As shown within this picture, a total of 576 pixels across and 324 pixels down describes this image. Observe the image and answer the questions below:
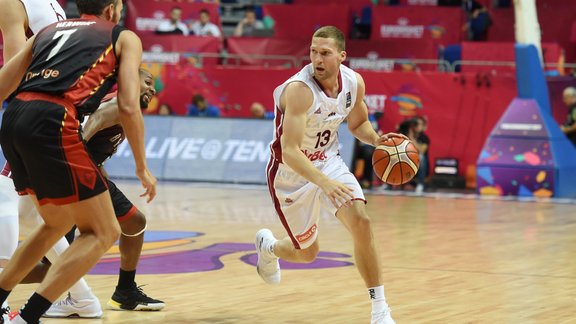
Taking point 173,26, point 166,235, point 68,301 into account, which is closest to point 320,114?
point 68,301

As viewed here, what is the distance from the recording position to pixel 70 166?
18.5ft

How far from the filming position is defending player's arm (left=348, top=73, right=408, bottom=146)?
7.17m

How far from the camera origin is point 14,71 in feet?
19.4

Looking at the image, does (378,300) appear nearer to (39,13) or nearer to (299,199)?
(299,199)

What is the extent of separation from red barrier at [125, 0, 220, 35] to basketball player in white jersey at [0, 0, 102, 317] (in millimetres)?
13587

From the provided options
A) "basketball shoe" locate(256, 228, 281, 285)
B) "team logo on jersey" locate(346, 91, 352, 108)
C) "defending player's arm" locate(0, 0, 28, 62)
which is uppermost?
"defending player's arm" locate(0, 0, 28, 62)

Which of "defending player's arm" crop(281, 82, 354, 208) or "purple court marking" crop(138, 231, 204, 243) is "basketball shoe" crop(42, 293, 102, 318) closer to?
"defending player's arm" crop(281, 82, 354, 208)

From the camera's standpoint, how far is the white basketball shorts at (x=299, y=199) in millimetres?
7090

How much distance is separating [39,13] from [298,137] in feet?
5.95

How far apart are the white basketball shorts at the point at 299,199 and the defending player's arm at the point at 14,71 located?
1.96 meters

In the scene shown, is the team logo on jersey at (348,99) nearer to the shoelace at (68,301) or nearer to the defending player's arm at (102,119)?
the defending player's arm at (102,119)

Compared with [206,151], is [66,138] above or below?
above

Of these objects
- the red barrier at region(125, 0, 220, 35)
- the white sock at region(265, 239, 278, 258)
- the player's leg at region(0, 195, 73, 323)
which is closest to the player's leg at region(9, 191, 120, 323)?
the player's leg at region(0, 195, 73, 323)

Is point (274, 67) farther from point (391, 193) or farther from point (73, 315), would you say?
point (73, 315)
